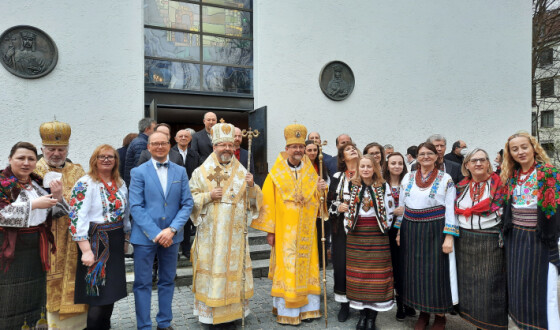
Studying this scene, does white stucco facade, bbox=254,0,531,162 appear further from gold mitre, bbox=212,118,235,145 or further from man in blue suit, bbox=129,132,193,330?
man in blue suit, bbox=129,132,193,330

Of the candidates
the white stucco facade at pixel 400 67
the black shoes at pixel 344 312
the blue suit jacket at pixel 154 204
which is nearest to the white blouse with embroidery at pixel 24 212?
the blue suit jacket at pixel 154 204

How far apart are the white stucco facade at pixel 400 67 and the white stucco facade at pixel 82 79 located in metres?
2.77

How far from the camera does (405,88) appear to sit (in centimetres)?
976

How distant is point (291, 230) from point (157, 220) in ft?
4.91

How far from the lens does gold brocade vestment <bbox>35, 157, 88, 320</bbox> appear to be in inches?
137

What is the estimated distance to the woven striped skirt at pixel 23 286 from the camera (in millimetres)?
3012

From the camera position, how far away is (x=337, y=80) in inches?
360

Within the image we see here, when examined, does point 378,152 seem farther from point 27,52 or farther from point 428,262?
point 27,52

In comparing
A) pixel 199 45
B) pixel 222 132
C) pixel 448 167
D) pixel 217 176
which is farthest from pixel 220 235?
pixel 199 45

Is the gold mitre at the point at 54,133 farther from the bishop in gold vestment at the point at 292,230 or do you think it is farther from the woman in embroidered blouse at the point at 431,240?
the woman in embroidered blouse at the point at 431,240

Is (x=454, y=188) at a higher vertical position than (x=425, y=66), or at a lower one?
lower

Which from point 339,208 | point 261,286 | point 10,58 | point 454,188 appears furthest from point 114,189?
point 10,58

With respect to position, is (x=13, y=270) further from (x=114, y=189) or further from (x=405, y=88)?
(x=405, y=88)

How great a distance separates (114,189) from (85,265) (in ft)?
2.35
